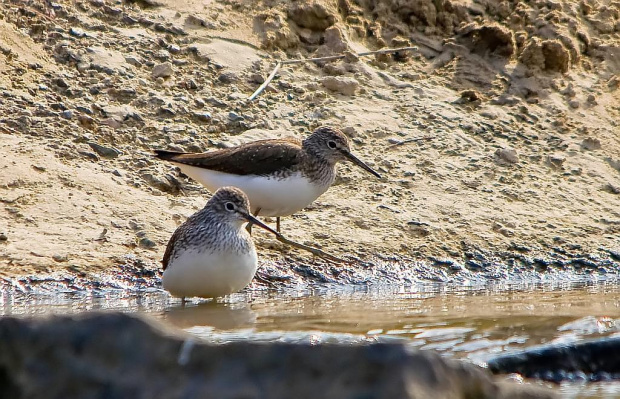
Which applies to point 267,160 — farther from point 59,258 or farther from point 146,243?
point 59,258

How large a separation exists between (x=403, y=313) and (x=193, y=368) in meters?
3.27

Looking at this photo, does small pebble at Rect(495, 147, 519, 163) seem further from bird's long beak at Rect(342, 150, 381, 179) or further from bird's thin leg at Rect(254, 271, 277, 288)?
bird's thin leg at Rect(254, 271, 277, 288)

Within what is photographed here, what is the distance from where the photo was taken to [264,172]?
348 inches

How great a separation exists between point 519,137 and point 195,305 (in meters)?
4.61

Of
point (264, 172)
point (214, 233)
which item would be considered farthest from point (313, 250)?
point (214, 233)

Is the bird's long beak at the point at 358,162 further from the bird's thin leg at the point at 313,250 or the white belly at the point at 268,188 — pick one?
the bird's thin leg at the point at 313,250

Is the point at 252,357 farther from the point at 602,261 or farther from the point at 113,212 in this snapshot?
the point at 602,261

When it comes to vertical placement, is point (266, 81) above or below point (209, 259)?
above

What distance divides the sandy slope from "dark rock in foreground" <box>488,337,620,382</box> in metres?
3.64

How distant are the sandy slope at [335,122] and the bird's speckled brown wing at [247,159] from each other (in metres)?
0.44

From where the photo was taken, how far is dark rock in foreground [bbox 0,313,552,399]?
10.9ft

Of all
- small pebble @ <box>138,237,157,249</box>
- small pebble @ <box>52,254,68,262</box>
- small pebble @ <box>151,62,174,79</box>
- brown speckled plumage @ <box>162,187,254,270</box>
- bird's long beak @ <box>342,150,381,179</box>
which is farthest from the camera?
small pebble @ <box>151,62,174,79</box>

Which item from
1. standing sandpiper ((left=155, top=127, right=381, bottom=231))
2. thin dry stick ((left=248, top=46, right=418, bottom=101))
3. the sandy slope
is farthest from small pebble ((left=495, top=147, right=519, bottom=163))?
standing sandpiper ((left=155, top=127, right=381, bottom=231))

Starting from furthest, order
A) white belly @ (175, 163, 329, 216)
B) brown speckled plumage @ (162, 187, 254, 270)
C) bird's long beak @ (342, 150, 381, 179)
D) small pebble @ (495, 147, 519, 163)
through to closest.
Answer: small pebble @ (495, 147, 519, 163), bird's long beak @ (342, 150, 381, 179), white belly @ (175, 163, 329, 216), brown speckled plumage @ (162, 187, 254, 270)
